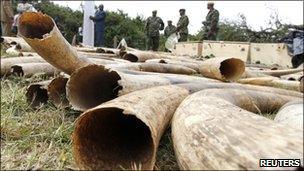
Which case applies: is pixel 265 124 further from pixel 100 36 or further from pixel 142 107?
pixel 100 36

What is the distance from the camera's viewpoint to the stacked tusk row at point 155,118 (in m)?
1.47

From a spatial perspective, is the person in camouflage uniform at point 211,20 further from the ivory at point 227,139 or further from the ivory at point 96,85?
the ivory at point 227,139

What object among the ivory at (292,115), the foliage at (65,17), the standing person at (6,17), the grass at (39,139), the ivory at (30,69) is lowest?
the grass at (39,139)

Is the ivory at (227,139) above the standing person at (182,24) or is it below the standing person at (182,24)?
below

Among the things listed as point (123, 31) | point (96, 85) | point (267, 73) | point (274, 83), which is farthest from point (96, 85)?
point (123, 31)

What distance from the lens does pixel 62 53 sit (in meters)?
2.80

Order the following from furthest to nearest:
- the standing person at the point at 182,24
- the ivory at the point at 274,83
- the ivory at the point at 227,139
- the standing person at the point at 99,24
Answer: the standing person at the point at 182,24, the standing person at the point at 99,24, the ivory at the point at 274,83, the ivory at the point at 227,139

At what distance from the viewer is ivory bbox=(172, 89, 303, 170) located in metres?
1.39

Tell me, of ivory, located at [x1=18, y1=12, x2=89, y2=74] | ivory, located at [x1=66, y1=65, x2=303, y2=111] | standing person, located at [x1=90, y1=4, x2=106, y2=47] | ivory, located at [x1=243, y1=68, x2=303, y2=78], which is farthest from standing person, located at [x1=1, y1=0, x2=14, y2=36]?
ivory, located at [x1=66, y1=65, x2=303, y2=111]

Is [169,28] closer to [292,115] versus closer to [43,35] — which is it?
[43,35]

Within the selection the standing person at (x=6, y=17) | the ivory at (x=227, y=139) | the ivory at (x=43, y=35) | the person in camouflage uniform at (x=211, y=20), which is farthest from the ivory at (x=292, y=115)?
the person in camouflage uniform at (x=211, y=20)

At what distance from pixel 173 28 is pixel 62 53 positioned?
12.3 meters

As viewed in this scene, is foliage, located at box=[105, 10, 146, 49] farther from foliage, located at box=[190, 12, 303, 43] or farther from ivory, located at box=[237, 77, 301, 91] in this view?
ivory, located at box=[237, 77, 301, 91]

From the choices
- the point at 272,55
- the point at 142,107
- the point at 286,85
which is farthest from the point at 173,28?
the point at 142,107
